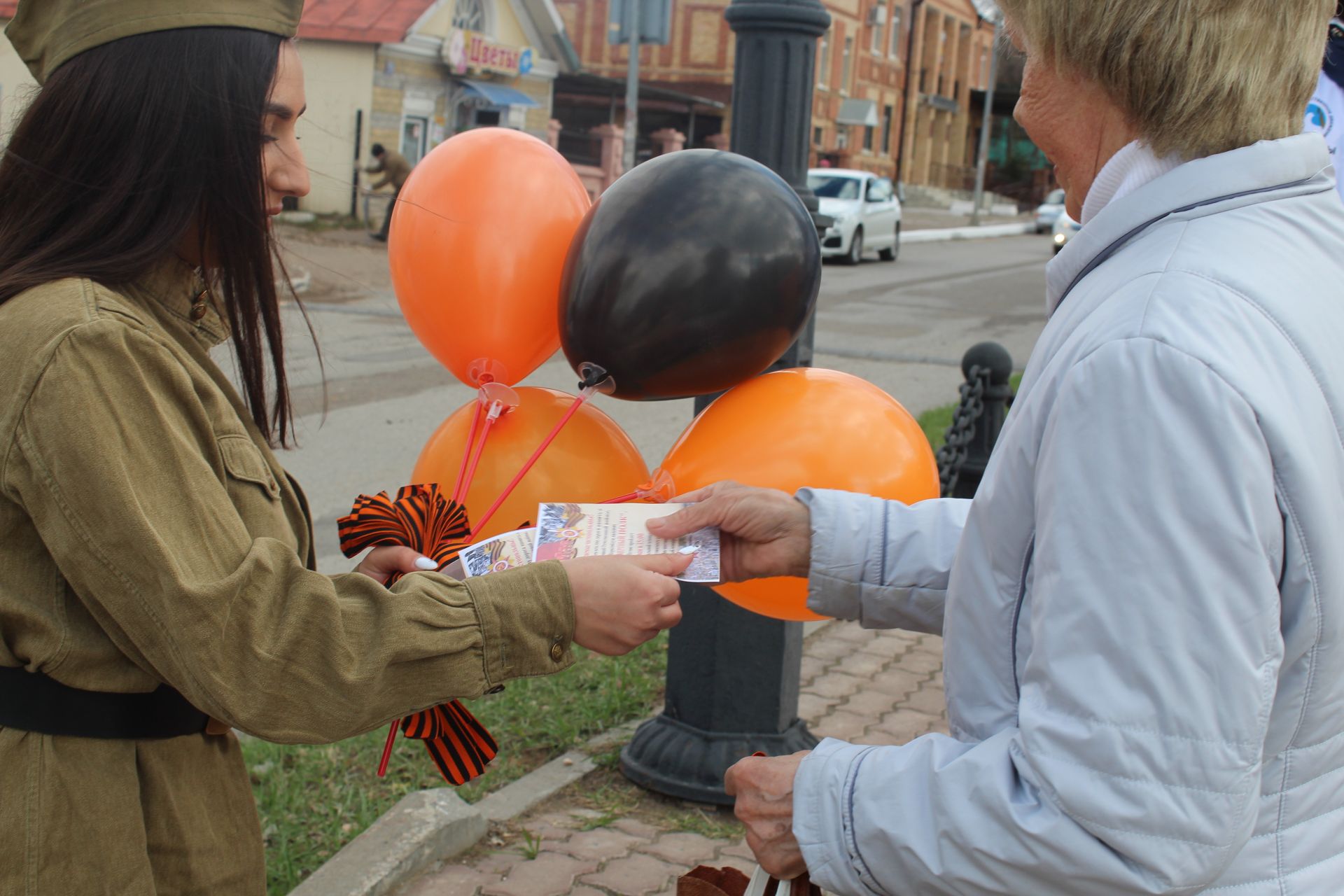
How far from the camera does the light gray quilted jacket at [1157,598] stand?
48.6 inches

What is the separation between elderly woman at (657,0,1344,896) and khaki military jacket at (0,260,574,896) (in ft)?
1.53

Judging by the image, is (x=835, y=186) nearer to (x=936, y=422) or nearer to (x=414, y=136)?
(x=414, y=136)

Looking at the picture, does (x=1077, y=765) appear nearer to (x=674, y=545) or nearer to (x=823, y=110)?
A: (x=674, y=545)

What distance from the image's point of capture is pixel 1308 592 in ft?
4.25

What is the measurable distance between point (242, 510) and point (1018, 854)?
99cm

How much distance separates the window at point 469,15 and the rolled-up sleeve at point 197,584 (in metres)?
25.0

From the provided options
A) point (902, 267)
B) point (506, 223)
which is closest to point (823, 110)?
point (902, 267)

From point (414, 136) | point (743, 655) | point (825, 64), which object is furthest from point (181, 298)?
point (825, 64)

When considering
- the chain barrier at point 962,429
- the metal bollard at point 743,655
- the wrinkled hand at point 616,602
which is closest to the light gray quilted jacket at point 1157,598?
the wrinkled hand at point 616,602

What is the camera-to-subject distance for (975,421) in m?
5.41

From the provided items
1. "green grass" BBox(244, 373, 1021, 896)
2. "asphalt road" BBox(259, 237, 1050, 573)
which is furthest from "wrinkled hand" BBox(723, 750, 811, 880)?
"green grass" BBox(244, 373, 1021, 896)

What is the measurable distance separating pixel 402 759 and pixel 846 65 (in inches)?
1686

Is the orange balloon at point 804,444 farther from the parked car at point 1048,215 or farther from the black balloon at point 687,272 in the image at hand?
the parked car at point 1048,215

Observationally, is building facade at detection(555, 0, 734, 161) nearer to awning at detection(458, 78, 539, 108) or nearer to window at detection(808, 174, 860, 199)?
awning at detection(458, 78, 539, 108)
